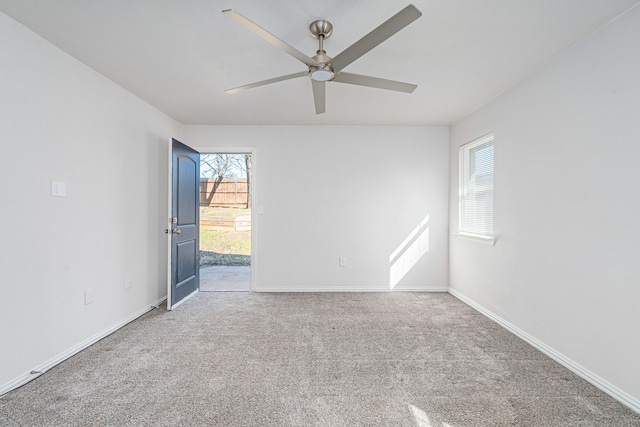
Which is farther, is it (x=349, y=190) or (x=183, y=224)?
(x=349, y=190)

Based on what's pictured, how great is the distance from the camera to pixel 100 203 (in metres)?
2.55

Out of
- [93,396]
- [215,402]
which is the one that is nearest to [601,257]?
[215,402]

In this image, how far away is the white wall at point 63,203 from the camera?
182 centimetres

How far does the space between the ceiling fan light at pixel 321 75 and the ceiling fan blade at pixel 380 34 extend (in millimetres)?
66

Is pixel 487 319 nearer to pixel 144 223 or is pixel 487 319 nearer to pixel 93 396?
pixel 93 396

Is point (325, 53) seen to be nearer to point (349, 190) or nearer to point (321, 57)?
point (321, 57)

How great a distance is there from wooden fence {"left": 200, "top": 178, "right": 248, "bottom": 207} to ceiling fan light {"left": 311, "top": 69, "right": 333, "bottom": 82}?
17.9 feet

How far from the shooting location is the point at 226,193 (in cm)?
705

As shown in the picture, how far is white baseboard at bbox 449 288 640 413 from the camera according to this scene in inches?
67.0

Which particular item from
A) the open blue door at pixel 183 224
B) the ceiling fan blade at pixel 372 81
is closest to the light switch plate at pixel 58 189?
the open blue door at pixel 183 224

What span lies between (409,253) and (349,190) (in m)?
1.20

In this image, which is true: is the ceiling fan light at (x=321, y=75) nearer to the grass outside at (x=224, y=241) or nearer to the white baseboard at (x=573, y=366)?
the white baseboard at (x=573, y=366)

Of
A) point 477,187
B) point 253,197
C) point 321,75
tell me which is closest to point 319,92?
point 321,75

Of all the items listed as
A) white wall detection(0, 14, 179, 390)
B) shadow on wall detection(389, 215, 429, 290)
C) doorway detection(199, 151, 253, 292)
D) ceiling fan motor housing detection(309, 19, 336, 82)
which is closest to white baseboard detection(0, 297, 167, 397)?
white wall detection(0, 14, 179, 390)
